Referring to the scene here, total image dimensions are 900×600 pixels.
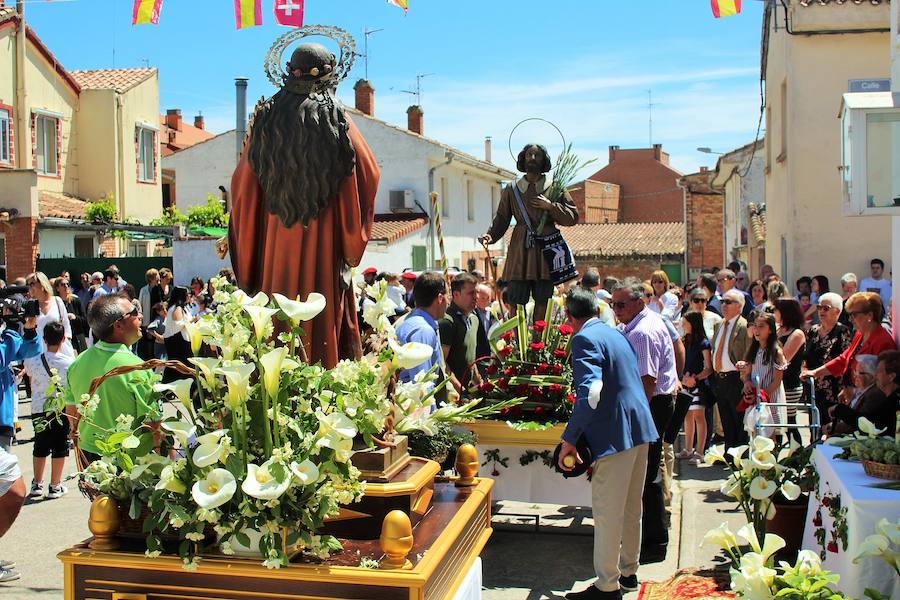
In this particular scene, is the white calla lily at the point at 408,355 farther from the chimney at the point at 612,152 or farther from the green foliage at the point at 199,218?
the chimney at the point at 612,152

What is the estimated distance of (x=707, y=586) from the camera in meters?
5.75

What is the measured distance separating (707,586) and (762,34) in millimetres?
18401

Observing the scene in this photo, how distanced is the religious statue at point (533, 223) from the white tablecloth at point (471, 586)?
3.93 meters

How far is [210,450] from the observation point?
3.15m

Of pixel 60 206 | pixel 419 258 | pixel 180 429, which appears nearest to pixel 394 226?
pixel 419 258

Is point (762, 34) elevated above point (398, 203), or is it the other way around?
point (762, 34)

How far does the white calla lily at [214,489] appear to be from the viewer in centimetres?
304

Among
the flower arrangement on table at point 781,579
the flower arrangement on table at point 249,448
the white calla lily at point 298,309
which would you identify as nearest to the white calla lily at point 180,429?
the flower arrangement on table at point 249,448

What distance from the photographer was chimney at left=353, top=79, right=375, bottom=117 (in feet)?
115

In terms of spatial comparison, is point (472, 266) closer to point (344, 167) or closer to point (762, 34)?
point (344, 167)

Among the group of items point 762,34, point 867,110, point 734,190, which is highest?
point 762,34

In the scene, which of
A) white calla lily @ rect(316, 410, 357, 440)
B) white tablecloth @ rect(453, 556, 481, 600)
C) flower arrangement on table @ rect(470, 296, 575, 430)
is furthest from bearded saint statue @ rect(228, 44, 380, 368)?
flower arrangement on table @ rect(470, 296, 575, 430)

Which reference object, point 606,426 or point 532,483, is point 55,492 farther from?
point 606,426

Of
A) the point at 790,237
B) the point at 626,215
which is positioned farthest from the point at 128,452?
the point at 626,215
